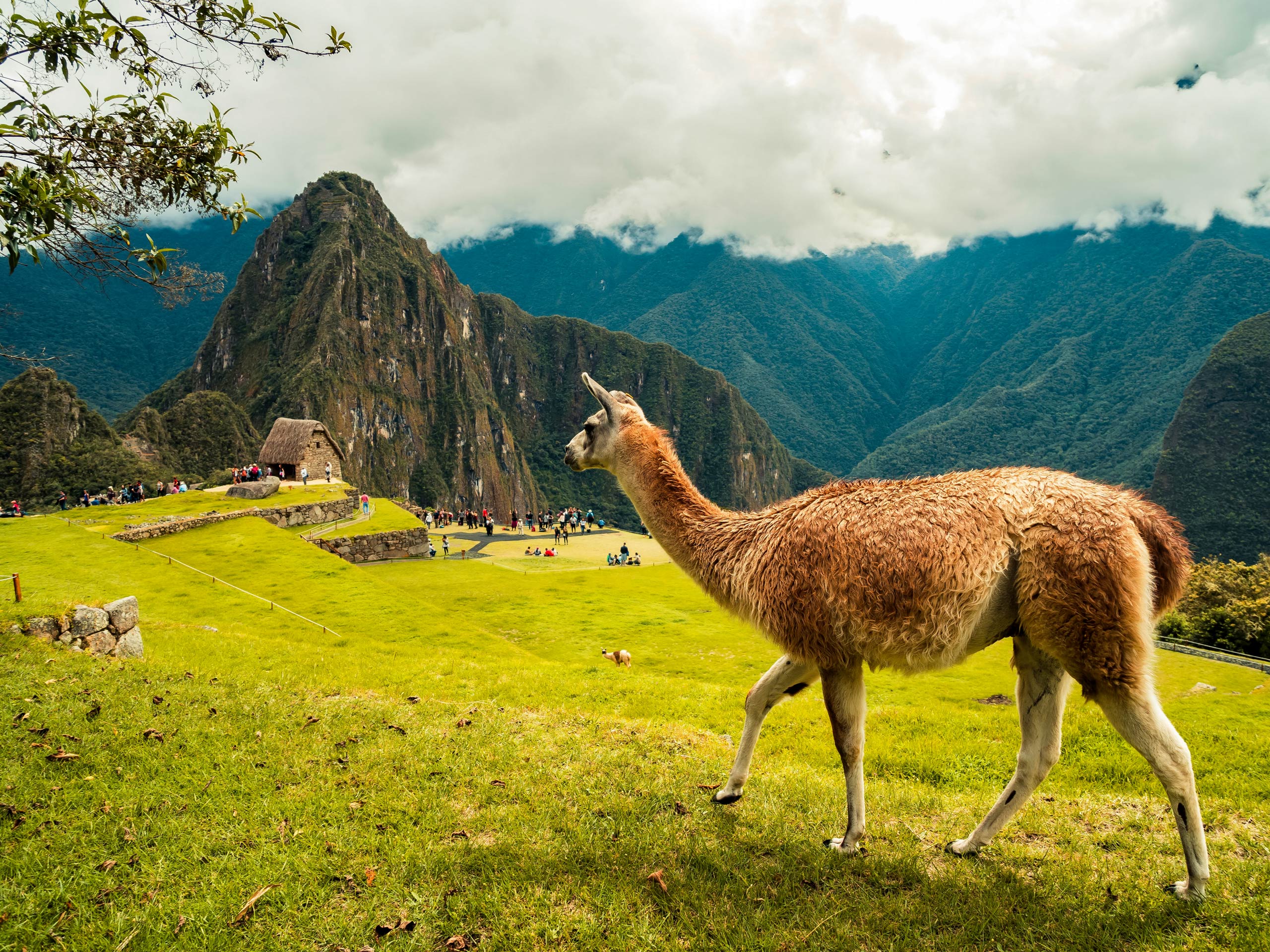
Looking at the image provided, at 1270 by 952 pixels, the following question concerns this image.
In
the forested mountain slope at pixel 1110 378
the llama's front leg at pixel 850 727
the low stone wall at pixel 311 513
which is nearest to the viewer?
the llama's front leg at pixel 850 727

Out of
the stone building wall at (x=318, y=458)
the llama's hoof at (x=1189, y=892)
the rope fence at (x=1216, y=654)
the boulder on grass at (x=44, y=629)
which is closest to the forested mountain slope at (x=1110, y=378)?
the rope fence at (x=1216, y=654)

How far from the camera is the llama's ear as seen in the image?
14.7 ft

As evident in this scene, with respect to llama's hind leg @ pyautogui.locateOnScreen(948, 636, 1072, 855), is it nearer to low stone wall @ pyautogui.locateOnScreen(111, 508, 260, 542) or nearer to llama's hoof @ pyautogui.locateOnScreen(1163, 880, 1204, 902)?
llama's hoof @ pyautogui.locateOnScreen(1163, 880, 1204, 902)

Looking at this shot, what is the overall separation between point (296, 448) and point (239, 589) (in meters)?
27.9

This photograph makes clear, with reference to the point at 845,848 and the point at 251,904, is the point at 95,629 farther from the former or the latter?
the point at 845,848

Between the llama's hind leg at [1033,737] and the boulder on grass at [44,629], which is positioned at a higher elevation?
the llama's hind leg at [1033,737]

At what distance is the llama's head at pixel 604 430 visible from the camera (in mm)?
4551

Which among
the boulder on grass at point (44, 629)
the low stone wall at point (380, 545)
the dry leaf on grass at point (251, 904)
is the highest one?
the boulder on grass at point (44, 629)

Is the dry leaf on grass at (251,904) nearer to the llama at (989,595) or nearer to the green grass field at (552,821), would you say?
the green grass field at (552,821)

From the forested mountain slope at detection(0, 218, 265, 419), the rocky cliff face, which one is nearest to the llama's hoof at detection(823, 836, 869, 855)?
the rocky cliff face

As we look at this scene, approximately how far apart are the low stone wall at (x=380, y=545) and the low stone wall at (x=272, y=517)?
2.75m

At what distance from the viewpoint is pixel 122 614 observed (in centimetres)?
813

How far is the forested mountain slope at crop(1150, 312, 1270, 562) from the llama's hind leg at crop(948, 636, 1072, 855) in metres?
88.5

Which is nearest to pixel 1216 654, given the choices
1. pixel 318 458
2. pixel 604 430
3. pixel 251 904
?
pixel 604 430
